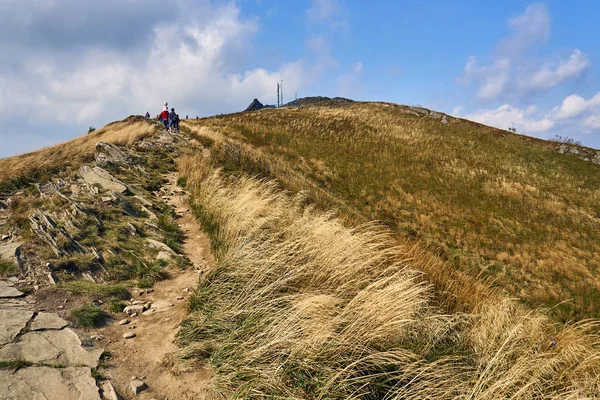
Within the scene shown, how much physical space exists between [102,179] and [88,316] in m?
7.18

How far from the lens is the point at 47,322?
4215mm

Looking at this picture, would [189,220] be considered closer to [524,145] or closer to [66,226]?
[66,226]

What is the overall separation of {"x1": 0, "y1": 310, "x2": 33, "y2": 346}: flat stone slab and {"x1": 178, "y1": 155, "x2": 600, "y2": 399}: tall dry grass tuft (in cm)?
199

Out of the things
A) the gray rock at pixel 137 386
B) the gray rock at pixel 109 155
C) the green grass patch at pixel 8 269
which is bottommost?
the gray rock at pixel 137 386

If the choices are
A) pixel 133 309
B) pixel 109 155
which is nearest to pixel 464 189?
pixel 109 155

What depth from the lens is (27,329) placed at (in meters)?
3.99

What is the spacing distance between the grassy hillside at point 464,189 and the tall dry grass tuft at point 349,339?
111 inches

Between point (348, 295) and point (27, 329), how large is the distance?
428 cm

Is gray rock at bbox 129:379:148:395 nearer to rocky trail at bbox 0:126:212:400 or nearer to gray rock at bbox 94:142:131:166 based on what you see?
rocky trail at bbox 0:126:212:400

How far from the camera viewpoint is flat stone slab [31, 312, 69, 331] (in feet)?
13.4

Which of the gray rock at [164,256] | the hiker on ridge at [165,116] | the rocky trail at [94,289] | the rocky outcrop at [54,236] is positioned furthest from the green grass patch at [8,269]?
the hiker on ridge at [165,116]

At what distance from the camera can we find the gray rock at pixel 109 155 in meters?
12.3

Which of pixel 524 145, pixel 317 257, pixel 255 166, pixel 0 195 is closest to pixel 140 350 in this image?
pixel 317 257

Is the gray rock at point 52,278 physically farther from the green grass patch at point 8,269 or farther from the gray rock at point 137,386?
the gray rock at point 137,386
